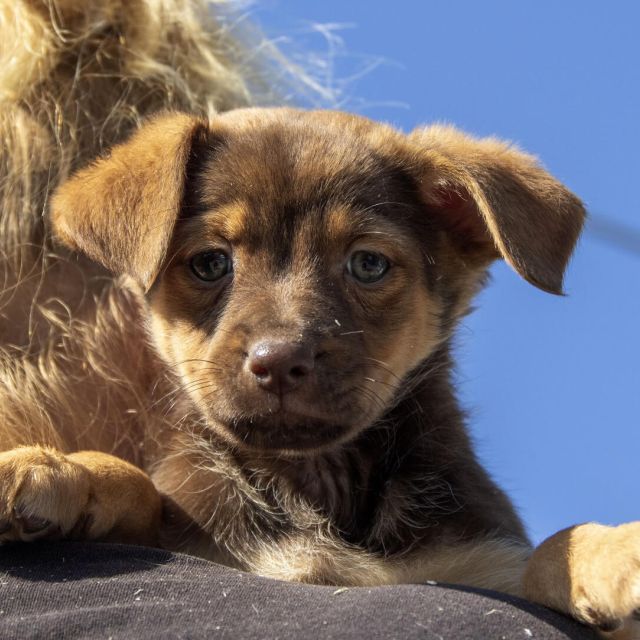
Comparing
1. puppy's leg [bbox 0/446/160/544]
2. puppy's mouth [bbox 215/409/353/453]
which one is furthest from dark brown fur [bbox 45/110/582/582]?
puppy's leg [bbox 0/446/160/544]

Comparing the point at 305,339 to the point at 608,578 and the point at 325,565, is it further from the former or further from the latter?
the point at 608,578

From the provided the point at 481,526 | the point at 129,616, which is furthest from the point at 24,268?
the point at 481,526

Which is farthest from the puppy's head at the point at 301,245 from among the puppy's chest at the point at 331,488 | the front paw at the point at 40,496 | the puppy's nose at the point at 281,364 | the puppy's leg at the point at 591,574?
the puppy's leg at the point at 591,574

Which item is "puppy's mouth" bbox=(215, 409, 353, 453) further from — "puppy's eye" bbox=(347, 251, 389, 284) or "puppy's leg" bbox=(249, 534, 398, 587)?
"puppy's eye" bbox=(347, 251, 389, 284)

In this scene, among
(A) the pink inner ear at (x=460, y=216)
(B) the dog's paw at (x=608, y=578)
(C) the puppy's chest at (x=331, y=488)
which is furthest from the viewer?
(A) the pink inner ear at (x=460, y=216)

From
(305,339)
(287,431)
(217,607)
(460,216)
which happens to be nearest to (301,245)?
(305,339)

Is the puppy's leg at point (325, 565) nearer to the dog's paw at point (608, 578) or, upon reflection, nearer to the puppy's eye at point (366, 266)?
the dog's paw at point (608, 578)

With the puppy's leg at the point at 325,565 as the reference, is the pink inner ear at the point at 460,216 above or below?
above
